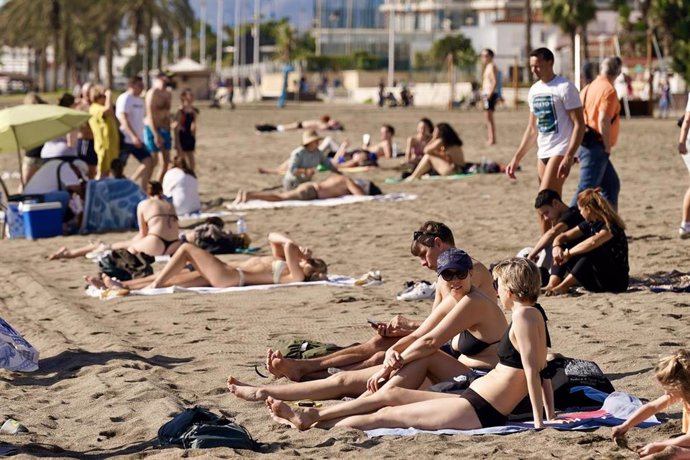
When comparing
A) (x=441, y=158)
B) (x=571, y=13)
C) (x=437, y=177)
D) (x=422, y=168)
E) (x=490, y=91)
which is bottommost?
(x=437, y=177)

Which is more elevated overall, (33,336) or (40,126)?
(40,126)

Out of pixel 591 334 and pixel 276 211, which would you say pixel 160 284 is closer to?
pixel 591 334

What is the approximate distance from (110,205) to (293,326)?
5.90m

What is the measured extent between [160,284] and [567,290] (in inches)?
118

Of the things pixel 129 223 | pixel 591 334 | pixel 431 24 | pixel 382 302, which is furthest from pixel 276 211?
pixel 431 24

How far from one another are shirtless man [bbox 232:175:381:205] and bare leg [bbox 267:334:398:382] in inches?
339

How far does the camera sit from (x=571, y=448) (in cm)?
525

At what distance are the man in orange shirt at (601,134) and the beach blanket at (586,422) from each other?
425 cm

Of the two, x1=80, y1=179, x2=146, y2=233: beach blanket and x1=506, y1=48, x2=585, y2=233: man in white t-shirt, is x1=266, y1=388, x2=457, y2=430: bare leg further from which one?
x1=80, y1=179, x2=146, y2=233: beach blanket

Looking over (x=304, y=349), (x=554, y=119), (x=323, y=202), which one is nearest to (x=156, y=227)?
(x=554, y=119)

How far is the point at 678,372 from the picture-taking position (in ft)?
15.9

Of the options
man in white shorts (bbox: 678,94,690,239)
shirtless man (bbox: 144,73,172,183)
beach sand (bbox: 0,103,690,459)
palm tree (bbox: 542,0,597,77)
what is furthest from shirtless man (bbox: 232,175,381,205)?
palm tree (bbox: 542,0,597,77)

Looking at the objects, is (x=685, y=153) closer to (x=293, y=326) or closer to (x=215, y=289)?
(x=215, y=289)

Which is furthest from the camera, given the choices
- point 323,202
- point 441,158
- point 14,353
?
point 441,158
